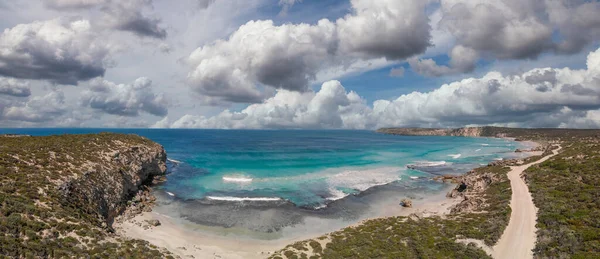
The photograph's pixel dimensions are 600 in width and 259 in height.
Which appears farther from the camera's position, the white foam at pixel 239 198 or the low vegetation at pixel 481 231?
the white foam at pixel 239 198

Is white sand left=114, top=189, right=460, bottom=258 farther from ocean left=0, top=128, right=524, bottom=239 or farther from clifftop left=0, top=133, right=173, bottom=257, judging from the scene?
clifftop left=0, top=133, right=173, bottom=257

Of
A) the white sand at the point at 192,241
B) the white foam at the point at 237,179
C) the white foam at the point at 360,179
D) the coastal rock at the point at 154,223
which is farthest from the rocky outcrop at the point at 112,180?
the white foam at the point at 360,179

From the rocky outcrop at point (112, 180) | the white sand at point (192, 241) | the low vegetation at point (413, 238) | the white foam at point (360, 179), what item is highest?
the rocky outcrop at point (112, 180)

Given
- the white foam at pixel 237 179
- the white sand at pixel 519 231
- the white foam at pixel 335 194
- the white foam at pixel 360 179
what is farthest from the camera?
the white foam at pixel 237 179

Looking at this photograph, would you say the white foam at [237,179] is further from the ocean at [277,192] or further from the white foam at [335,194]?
the white foam at [335,194]

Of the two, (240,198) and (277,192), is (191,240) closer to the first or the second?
(240,198)

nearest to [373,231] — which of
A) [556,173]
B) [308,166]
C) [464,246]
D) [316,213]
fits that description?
[464,246]

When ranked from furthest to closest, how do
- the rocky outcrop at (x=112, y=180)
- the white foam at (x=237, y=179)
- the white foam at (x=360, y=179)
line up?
the white foam at (x=237, y=179)
the white foam at (x=360, y=179)
the rocky outcrop at (x=112, y=180)

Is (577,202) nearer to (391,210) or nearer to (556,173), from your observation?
(556,173)
